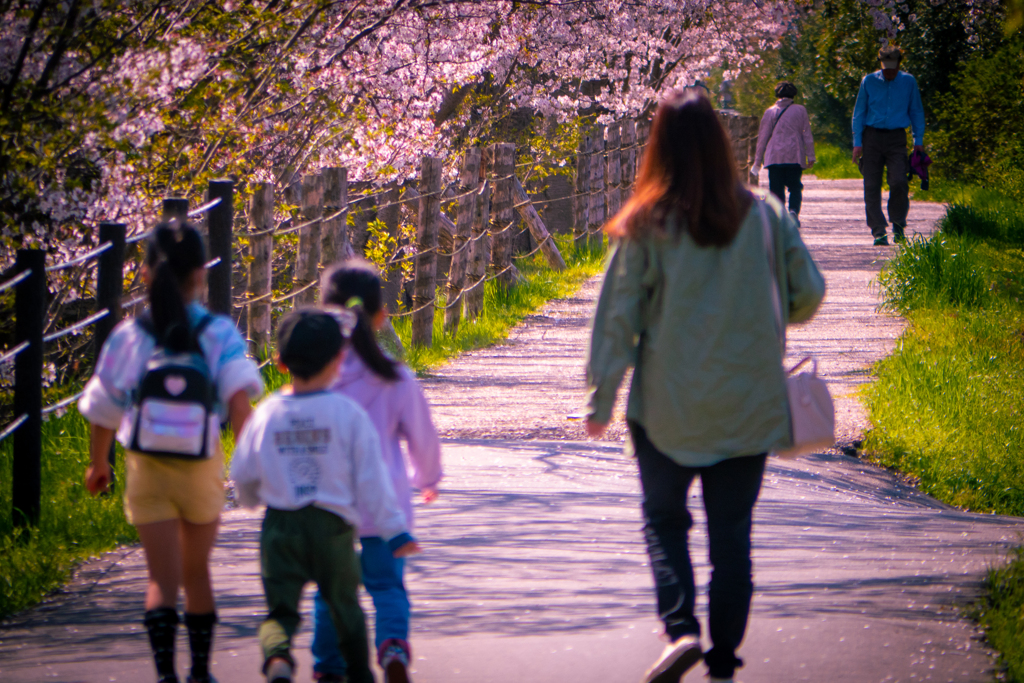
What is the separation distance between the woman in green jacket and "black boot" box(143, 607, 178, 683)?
4.16ft

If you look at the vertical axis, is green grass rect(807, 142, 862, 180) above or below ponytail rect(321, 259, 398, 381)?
above

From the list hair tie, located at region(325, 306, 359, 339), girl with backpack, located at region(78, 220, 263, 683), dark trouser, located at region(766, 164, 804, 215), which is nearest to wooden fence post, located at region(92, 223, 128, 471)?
girl with backpack, located at region(78, 220, 263, 683)

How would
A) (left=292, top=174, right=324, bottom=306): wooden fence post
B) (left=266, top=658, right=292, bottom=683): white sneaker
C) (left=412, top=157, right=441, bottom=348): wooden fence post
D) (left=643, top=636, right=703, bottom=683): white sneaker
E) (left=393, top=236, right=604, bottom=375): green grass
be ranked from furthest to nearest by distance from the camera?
(left=393, top=236, right=604, bottom=375): green grass < (left=412, top=157, right=441, bottom=348): wooden fence post < (left=292, top=174, right=324, bottom=306): wooden fence post < (left=643, top=636, right=703, bottom=683): white sneaker < (left=266, top=658, right=292, bottom=683): white sneaker

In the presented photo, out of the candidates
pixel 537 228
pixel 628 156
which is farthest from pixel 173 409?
pixel 628 156

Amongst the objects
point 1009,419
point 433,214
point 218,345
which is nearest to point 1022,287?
point 1009,419

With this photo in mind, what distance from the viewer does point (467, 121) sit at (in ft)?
52.8

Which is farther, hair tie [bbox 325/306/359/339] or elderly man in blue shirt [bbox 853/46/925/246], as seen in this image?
elderly man in blue shirt [bbox 853/46/925/246]

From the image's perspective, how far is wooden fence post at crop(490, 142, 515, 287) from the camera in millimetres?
13102

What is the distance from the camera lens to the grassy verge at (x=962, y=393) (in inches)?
276

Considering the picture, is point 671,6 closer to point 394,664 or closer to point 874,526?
point 874,526

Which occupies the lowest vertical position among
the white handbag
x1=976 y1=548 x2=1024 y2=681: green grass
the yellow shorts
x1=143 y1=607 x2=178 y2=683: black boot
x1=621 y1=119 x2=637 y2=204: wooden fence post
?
x1=976 y1=548 x2=1024 y2=681: green grass

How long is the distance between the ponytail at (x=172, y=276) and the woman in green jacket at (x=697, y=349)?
111 cm

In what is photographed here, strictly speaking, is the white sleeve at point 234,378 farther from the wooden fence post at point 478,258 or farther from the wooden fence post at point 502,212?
the wooden fence post at point 502,212

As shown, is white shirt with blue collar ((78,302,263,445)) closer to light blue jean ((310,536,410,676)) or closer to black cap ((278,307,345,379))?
black cap ((278,307,345,379))
